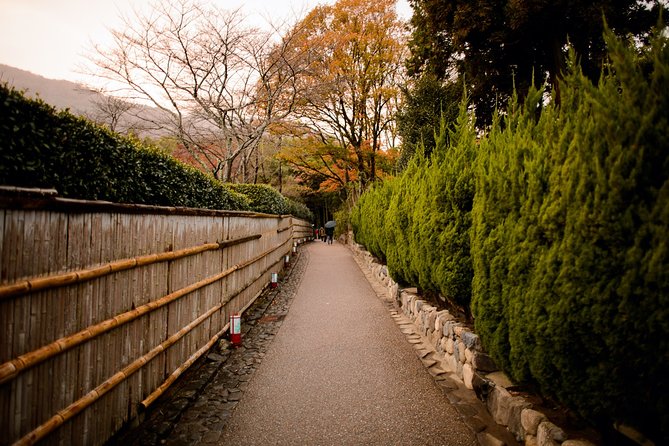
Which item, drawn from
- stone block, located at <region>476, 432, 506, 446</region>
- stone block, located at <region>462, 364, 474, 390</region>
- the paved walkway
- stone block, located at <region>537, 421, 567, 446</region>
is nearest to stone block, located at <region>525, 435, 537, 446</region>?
stone block, located at <region>537, 421, 567, 446</region>

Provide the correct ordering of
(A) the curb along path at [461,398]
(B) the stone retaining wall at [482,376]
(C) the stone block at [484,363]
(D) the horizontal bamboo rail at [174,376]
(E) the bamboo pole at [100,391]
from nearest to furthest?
(E) the bamboo pole at [100,391] → (B) the stone retaining wall at [482,376] → (A) the curb along path at [461,398] → (D) the horizontal bamboo rail at [174,376] → (C) the stone block at [484,363]

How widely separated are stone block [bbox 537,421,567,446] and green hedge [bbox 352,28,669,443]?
0.24m

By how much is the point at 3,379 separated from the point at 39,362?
0.98 ft

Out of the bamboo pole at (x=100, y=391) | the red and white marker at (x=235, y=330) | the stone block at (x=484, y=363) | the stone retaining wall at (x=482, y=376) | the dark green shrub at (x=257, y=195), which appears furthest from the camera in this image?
the dark green shrub at (x=257, y=195)

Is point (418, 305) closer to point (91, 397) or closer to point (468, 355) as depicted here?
point (468, 355)

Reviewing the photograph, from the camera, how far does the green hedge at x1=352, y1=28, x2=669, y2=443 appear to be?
2.04 meters

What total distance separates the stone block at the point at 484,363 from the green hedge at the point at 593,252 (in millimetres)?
496

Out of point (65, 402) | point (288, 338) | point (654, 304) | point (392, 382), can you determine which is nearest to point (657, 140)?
point (654, 304)

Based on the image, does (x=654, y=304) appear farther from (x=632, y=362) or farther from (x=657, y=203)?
(x=657, y=203)

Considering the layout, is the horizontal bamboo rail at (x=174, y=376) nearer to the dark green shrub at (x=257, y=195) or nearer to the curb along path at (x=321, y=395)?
the curb along path at (x=321, y=395)

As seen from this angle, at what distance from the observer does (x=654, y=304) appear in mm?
1959

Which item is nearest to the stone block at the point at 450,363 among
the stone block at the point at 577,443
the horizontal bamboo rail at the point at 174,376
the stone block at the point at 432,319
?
the stone block at the point at 432,319

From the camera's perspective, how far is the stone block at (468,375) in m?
4.20

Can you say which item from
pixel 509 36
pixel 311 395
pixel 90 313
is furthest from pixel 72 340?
pixel 509 36
